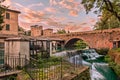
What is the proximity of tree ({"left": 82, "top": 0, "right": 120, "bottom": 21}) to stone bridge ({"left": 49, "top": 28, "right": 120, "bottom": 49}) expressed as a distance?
27.6m

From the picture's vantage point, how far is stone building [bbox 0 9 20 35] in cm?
3983

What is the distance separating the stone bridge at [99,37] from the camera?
47000 millimetres

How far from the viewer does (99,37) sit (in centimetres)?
4994

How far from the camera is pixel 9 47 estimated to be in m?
10.6

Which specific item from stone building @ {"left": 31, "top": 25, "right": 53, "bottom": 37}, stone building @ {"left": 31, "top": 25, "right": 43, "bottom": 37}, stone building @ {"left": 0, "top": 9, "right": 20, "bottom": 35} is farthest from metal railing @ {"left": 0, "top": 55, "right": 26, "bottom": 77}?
stone building @ {"left": 31, "top": 25, "right": 43, "bottom": 37}

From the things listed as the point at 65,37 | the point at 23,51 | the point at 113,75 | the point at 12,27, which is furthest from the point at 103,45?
the point at 23,51

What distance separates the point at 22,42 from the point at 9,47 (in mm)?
797

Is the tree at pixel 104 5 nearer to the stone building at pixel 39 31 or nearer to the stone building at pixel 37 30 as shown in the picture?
the stone building at pixel 39 31

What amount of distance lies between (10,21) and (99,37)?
22966mm

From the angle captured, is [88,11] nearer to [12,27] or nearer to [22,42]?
[22,42]

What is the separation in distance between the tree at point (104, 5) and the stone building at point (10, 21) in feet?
78.3

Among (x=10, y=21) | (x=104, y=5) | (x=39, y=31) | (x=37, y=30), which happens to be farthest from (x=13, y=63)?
(x=37, y=30)

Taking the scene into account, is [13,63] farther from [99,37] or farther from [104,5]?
[99,37]

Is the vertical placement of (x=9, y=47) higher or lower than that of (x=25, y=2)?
lower
